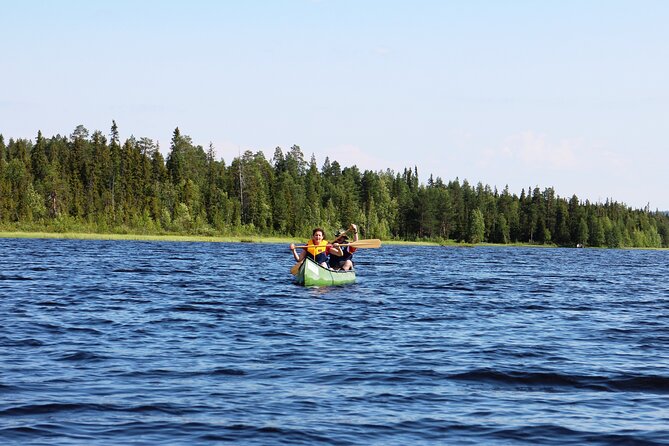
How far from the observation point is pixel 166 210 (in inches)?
5039

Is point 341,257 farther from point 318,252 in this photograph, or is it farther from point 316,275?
point 316,275

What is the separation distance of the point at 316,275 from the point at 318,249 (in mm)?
1209

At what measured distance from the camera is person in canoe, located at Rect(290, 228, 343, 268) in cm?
3356

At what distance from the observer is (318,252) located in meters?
34.2

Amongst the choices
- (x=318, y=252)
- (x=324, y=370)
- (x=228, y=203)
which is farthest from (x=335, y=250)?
(x=228, y=203)

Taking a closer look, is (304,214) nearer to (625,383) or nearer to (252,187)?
(252,187)

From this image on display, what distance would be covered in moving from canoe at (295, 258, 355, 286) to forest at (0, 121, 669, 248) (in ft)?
269

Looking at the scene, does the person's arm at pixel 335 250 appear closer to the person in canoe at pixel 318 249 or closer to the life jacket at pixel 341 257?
the person in canoe at pixel 318 249

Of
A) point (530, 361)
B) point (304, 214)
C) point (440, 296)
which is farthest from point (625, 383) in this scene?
point (304, 214)

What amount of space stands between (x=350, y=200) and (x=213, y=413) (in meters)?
154

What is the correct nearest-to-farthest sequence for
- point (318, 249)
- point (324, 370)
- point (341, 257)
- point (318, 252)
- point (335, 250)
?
point (324, 370) < point (318, 249) < point (318, 252) < point (335, 250) < point (341, 257)

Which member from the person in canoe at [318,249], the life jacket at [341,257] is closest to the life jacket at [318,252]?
the person in canoe at [318,249]

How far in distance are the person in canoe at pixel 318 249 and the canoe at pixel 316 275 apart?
293 mm

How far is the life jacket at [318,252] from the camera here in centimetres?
3378
